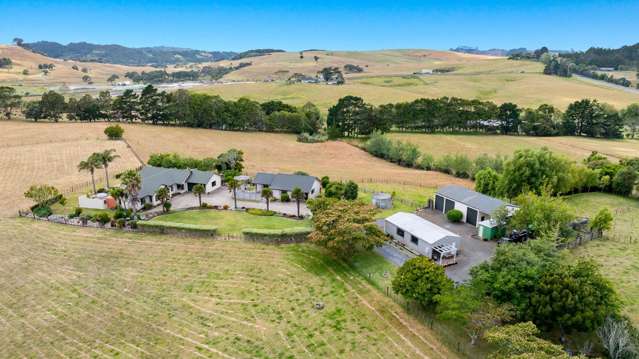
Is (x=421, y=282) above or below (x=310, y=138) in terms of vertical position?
below

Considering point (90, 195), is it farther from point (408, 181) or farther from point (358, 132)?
point (358, 132)

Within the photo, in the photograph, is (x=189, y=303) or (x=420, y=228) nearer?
(x=189, y=303)

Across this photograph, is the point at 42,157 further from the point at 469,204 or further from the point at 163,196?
the point at 469,204

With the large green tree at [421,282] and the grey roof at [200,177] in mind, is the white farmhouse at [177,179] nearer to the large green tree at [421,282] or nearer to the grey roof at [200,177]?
the grey roof at [200,177]

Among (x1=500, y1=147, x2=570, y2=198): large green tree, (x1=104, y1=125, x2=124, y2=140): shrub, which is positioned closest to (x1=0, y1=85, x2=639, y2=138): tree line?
(x1=104, y1=125, x2=124, y2=140): shrub

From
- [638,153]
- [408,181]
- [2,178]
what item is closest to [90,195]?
[2,178]

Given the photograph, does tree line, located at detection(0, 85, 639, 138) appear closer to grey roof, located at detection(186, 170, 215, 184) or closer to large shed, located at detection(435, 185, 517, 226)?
grey roof, located at detection(186, 170, 215, 184)

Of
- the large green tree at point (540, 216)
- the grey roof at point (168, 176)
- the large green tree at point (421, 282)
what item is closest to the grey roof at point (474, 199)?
the large green tree at point (540, 216)

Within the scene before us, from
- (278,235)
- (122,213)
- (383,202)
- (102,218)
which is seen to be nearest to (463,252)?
(383,202)
